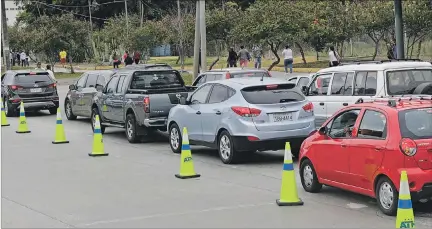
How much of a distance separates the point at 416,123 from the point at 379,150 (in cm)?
56

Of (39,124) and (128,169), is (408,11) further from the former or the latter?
(128,169)

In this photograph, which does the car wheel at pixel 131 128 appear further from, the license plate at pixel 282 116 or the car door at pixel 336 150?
the car door at pixel 336 150

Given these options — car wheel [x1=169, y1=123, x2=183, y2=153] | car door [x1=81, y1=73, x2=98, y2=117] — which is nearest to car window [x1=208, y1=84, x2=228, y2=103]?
car wheel [x1=169, y1=123, x2=183, y2=153]

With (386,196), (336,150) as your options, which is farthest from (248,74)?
Result: (386,196)

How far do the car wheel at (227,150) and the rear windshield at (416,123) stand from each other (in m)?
5.08

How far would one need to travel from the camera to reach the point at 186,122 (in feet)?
50.1

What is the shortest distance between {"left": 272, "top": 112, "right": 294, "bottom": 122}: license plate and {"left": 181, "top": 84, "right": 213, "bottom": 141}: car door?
184cm

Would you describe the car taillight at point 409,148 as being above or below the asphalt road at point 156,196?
above

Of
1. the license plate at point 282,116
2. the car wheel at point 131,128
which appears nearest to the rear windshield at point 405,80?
the license plate at point 282,116

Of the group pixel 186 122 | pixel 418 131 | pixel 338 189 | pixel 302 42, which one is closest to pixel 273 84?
pixel 186 122

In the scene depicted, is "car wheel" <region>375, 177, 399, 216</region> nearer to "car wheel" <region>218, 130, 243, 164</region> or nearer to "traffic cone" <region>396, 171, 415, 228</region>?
"traffic cone" <region>396, 171, 415, 228</region>

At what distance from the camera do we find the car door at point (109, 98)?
1908 cm

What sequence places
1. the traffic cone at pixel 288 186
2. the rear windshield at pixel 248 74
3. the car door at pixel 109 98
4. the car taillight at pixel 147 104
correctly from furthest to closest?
the car door at pixel 109 98, the rear windshield at pixel 248 74, the car taillight at pixel 147 104, the traffic cone at pixel 288 186

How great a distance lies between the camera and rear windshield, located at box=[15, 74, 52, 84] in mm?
26219
